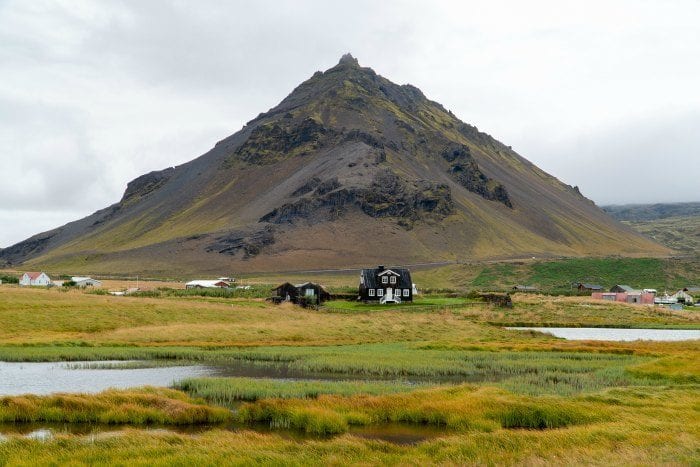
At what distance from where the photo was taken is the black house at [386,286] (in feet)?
348

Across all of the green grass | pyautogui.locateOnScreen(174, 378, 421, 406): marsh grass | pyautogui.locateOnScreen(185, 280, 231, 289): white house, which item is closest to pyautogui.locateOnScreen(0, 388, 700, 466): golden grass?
pyautogui.locateOnScreen(174, 378, 421, 406): marsh grass

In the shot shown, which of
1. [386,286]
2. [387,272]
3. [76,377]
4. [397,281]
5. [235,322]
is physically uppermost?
[387,272]

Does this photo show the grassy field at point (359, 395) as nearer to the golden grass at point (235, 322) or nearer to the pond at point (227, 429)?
the golden grass at point (235, 322)

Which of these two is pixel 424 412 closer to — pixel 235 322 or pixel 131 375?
pixel 131 375

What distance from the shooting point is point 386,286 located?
106500 mm

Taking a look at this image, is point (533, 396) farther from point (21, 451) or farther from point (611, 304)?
point (611, 304)

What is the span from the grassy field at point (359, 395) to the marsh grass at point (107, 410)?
60mm

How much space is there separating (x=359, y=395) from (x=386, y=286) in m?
76.9

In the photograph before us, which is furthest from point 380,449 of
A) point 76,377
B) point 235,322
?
point 235,322

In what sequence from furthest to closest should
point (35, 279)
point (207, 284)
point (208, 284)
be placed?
point (208, 284)
point (207, 284)
point (35, 279)

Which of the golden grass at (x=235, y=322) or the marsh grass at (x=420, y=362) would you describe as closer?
the marsh grass at (x=420, y=362)

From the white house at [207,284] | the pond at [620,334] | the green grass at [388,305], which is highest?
the white house at [207,284]

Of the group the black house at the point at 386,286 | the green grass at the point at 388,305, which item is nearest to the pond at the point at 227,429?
the green grass at the point at 388,305

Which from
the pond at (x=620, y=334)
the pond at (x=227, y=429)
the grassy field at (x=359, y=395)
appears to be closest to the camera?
the grassy field at (x=359, y=395)
